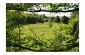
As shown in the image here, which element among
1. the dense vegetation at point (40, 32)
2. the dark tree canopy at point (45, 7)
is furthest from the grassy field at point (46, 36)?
the dark tree canopy at point (45, 7)

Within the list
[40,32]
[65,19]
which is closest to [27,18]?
[40,32]

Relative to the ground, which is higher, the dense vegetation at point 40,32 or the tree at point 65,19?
the tree at point 65,19

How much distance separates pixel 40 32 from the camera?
11.5ft

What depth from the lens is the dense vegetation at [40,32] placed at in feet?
11.5

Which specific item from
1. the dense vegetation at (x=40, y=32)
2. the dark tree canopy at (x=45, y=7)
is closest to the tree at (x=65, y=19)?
the dense vegetation at (x=40, y=32)

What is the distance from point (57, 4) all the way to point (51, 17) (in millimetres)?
197

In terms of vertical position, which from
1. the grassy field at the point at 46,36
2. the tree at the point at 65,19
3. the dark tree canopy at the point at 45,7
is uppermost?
the dark tree canopy at the point at 45,7

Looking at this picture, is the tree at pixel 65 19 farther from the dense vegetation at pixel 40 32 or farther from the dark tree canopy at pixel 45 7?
the dark tree canopy at pixel 45 7

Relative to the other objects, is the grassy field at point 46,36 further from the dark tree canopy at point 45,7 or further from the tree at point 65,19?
the dark tree canopy at point 45,7

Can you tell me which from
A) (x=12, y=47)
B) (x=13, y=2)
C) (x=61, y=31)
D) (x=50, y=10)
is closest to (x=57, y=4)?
(x=50, y=10)

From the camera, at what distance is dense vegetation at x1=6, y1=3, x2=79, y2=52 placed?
11.5 feet

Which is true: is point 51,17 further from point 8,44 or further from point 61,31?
point 8,44

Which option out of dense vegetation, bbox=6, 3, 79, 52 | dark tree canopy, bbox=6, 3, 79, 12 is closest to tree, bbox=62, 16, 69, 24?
dense vegetation, bbox=6, 3, 79, 52

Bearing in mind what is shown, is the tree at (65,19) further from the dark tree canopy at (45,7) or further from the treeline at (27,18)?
the dark tree canopy at (45,7)
